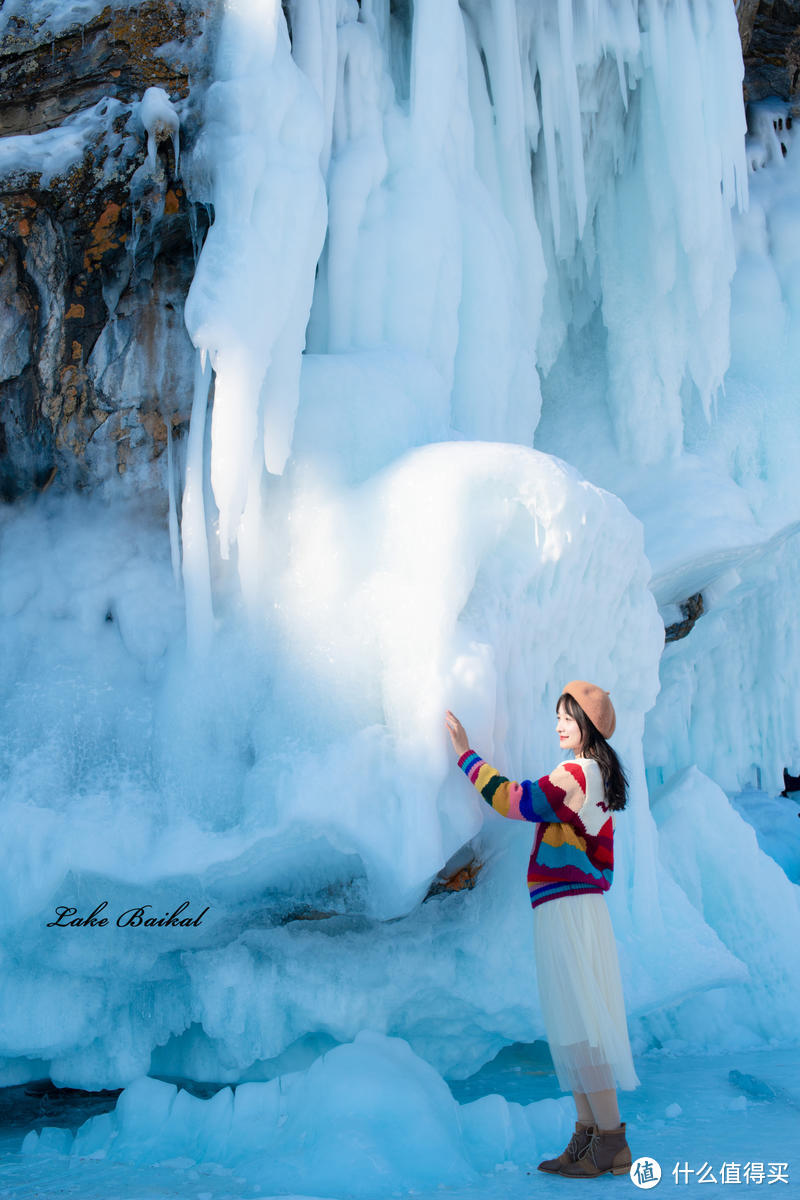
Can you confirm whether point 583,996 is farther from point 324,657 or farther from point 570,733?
point 324,657

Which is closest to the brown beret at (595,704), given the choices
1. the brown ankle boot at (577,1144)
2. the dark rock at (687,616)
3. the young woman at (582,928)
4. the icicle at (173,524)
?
the young woman at (582,928)

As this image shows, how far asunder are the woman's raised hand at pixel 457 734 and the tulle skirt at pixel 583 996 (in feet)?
2.07

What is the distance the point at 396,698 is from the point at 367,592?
0.45 metres

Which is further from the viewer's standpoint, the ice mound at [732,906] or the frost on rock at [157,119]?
the ice mound at [732,906]

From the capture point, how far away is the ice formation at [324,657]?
150 inches

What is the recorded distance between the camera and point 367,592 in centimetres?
403

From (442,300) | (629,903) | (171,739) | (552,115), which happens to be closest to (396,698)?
(171,739)

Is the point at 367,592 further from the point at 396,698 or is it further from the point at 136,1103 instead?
the point at 136,1103

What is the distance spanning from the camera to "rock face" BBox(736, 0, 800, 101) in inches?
314

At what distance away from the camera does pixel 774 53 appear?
806cm

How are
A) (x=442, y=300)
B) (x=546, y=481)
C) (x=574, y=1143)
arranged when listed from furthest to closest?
(x=442, y=300) < (x=546, y=481) < (x=574, y=1143)

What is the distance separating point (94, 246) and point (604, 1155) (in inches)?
148

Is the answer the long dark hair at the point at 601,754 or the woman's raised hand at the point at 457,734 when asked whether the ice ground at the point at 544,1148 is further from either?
the woman's raised hand at the point at 457,734

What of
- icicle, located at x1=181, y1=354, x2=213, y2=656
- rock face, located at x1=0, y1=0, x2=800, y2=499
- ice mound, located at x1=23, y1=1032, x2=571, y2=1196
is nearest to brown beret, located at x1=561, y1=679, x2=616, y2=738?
ice mound, located at x1=23, y1=1032, x2=571, y2=1196
